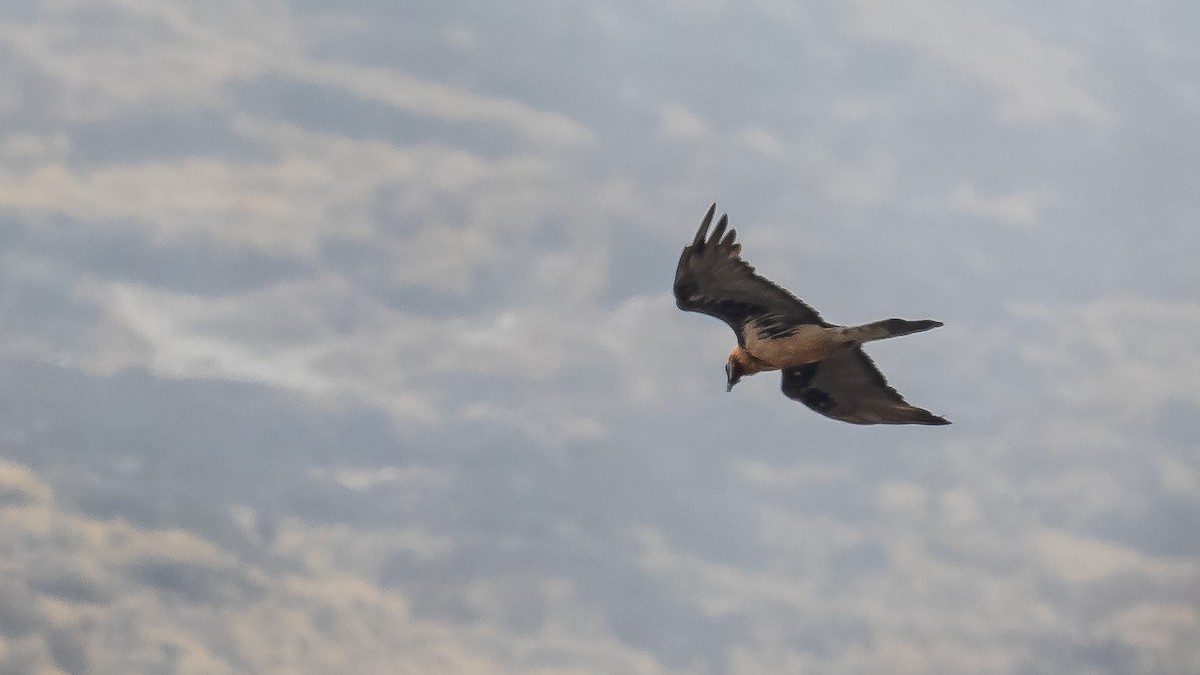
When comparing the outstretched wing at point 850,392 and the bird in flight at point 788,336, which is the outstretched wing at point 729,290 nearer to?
the bird in flight at point 788,336

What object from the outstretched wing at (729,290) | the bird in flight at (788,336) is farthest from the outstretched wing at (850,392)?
the outstretched wing at (729,290)

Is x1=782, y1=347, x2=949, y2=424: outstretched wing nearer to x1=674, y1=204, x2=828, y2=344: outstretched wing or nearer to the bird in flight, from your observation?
the bird in flight

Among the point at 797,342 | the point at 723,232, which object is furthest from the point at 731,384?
the point at 723,232

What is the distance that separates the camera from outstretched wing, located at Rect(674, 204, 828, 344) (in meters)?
29.5

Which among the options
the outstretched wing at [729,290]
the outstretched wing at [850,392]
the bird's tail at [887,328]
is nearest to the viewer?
the bird's tail at [887,328]

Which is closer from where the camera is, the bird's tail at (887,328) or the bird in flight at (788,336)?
the bird's tail at (887,328)

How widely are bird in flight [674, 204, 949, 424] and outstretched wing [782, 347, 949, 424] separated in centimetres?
2

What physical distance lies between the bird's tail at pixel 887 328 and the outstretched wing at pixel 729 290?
1068 millimetres

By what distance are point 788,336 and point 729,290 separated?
202 cm

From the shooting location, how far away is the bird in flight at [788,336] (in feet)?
97.3

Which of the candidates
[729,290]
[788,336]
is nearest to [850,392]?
[788,336]

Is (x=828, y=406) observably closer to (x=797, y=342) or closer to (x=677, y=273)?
(x=797, y=342)

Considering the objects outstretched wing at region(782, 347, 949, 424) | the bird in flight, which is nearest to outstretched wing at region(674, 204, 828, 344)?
the bird in flight

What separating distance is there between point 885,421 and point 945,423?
223 centimetres
